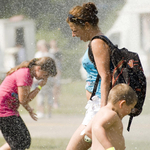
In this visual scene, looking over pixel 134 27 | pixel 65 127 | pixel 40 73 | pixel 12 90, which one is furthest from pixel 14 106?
pixel 134 27

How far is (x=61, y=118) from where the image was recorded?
267 inches

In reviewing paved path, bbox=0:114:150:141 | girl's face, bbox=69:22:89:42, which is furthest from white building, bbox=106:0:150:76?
girl's face, bbox=69:22:89:42

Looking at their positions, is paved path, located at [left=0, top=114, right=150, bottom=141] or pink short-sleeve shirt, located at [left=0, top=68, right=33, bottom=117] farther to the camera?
paved path, located at [left=0, top=114, right=150, bottom=141]

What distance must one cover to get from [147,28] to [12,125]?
940cm

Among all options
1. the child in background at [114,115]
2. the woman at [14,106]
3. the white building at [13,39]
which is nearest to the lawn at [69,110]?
the woman at [14,106]

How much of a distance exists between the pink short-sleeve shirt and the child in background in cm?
100

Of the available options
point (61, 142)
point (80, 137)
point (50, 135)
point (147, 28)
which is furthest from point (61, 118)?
point (147, 28)

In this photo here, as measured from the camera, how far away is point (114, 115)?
2555 mm

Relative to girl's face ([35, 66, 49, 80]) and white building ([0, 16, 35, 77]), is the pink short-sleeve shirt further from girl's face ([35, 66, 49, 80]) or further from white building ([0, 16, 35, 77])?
white building ([0, 16, 35, 77])

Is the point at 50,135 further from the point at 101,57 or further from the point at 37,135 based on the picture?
the point at 101,57

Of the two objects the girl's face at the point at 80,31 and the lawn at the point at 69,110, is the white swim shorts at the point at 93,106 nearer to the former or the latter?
the girl's face at the point at 80,31

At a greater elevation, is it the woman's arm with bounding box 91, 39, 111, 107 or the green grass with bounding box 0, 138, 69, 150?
the woman's arm with bounding box 91, 39, 111, 107

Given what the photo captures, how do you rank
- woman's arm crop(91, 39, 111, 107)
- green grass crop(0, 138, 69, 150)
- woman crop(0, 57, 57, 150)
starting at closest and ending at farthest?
woman's arm crop(91, 39, 111, 107) < woman crop(0, 57, 57, 150) < green grass crop(0, 138, 69, 150)

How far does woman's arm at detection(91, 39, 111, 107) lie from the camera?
2666 millimetres
